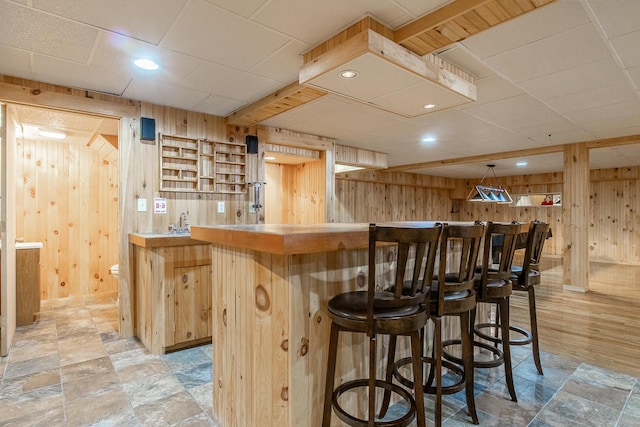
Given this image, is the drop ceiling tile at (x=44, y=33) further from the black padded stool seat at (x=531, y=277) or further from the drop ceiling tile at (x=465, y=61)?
the black padded stool seat at (x=531, y=277)

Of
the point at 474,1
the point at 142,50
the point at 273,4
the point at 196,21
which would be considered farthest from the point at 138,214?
the point at 474,1

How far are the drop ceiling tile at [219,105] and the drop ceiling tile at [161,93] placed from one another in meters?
0.07

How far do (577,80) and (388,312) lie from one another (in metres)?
2.81

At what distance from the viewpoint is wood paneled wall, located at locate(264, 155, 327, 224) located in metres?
5.06

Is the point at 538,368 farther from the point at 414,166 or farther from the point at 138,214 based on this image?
the point at 414,166

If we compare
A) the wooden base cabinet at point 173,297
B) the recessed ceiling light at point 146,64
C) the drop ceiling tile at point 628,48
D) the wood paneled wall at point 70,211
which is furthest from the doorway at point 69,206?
the drop ceiling tile at point 628,48

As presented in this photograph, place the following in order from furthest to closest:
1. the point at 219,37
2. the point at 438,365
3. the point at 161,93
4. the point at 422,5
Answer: the point at 161,93 → the point at 219,37 → the point at 422,5 → the point at 438,365

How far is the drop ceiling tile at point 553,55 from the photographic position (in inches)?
84.8

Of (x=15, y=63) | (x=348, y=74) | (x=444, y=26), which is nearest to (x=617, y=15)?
(x=444, y=26)

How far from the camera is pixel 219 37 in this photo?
2.15m

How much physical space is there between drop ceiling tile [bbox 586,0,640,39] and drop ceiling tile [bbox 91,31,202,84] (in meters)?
2.53

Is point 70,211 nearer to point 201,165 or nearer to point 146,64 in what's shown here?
point 201,165

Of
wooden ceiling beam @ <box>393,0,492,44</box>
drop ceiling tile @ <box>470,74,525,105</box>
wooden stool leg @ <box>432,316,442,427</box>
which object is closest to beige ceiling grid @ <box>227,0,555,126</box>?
wooden ceiling beam @ <box>393,0,492,44</box>

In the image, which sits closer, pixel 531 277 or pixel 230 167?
pixel 531 277
